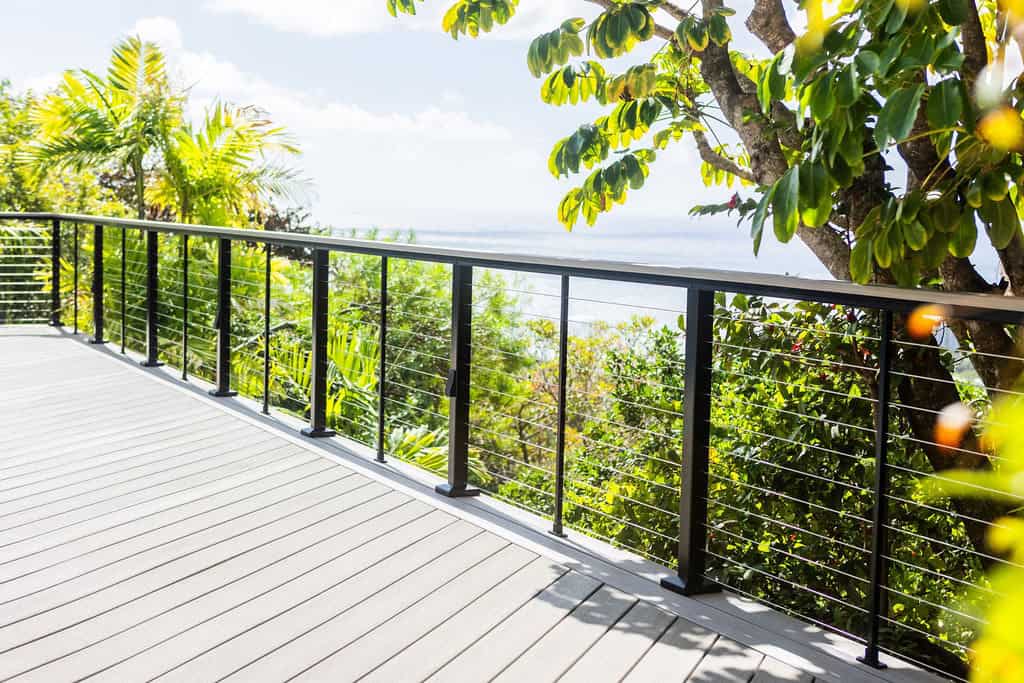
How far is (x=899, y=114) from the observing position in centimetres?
161

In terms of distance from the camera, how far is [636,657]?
233cm

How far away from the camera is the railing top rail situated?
195 centimetres

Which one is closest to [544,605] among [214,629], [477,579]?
[477,579]

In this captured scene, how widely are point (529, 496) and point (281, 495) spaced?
5.20m

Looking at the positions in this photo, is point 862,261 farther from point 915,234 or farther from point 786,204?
point 786,204

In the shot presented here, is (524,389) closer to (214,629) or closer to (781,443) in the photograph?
(781,443)

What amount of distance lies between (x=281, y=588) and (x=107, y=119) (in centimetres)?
927

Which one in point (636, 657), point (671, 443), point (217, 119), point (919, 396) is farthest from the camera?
point (217, 119)

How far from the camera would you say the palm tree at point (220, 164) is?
10.1 metres

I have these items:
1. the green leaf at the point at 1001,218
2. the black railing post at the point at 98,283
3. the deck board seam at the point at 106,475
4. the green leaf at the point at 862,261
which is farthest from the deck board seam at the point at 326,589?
the black railing post at the point at 98,283

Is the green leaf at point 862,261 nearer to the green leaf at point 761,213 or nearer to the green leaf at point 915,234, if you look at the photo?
the green leaf at point 915,234

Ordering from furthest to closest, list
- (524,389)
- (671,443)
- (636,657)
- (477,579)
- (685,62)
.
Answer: (524,389), (671,443), (685,62), (477,579), (636,657)

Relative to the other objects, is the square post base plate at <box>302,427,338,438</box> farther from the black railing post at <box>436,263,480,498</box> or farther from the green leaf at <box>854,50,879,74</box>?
the green leaf at <box>854,50,879,74</box>

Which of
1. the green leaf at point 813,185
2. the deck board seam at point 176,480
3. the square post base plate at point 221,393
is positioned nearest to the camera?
the green leaf at point 813,185
